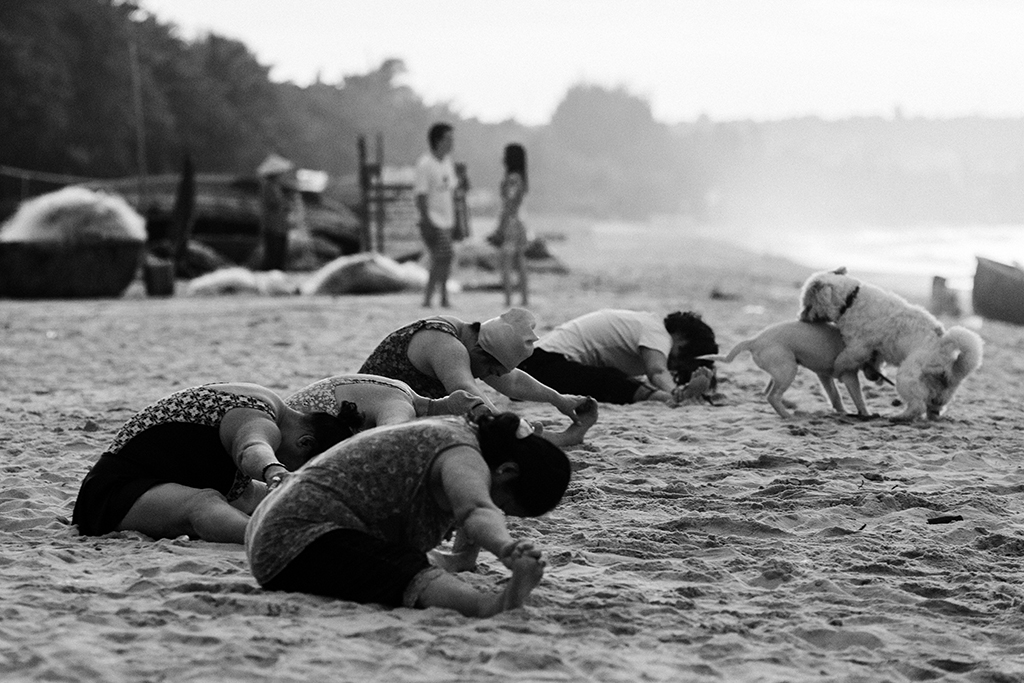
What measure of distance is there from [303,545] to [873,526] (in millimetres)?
2269

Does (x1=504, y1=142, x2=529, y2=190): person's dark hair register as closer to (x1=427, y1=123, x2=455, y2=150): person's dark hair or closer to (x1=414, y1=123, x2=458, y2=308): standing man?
(x1=414, y1=123, x2=458, y2=308): standing man

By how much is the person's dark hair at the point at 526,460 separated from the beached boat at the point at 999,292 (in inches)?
517

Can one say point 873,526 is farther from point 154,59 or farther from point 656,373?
point 154,59

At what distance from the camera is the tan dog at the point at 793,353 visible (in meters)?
6.99

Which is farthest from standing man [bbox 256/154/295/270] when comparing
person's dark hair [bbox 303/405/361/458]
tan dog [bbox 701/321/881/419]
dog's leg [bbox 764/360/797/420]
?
person's dark hair [bbox 303/405/361/458]

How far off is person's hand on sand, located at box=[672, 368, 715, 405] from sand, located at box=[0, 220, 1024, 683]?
14 centimetres

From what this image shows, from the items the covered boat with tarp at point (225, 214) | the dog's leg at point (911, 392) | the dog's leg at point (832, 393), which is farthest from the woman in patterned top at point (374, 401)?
the covered boat with tarp at point (225, 214)

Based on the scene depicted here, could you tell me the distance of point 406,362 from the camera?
562 centimetres

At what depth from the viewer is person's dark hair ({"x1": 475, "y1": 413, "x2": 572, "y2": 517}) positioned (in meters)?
3.72

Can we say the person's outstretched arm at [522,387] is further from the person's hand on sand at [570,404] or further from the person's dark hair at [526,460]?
A: the person's dark hair at [526,460]

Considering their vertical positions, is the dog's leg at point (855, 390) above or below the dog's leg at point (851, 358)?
below

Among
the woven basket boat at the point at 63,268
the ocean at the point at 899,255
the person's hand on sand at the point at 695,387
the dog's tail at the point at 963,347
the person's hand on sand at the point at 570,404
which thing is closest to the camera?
the person's hand on sand at the point at 570,404

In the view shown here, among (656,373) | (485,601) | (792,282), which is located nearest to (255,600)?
(485,601)

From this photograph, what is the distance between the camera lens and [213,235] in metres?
25.5
